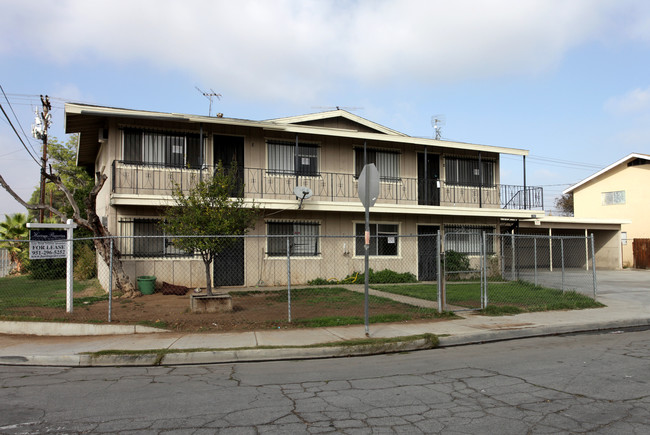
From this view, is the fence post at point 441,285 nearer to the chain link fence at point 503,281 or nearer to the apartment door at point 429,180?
the chain link fence at point 503,281

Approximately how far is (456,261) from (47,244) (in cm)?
1407

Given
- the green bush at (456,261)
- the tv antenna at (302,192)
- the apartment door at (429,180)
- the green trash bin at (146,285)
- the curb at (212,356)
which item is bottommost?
the curb at (212,356)

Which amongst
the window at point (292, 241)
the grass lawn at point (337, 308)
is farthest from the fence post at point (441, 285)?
the window at point (292, 241)

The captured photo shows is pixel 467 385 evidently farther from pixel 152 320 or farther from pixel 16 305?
pixel 16 305

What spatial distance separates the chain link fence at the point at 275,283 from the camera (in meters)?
10.7

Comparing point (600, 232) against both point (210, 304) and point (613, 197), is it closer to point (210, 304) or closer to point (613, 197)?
point (613, 197)

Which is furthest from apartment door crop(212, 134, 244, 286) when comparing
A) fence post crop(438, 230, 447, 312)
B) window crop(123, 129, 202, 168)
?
fence post crop(438, 230, 447, 312)

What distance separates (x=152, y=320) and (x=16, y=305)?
3.85 metres

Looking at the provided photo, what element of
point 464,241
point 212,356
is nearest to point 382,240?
point 464,241

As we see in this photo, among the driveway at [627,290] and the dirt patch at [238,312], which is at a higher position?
the dirt patch at [238,312]

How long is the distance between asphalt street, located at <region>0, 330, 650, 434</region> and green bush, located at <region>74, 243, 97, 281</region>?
12.6 meters

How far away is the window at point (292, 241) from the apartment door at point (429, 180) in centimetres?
476

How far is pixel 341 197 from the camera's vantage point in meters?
18.6

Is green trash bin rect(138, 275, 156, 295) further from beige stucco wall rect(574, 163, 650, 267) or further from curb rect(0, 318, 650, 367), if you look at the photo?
beige stucco wall rect(574, 163, 650, 267)
